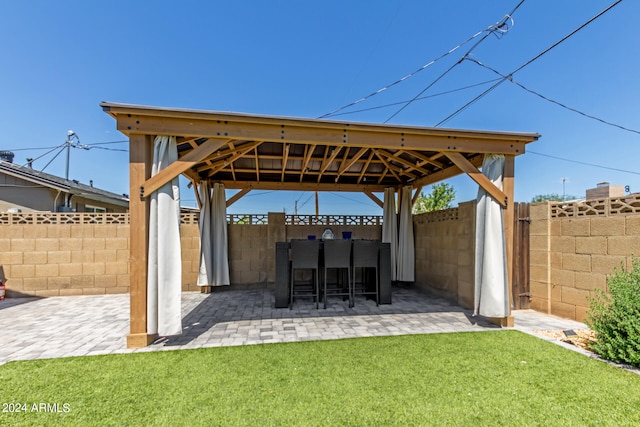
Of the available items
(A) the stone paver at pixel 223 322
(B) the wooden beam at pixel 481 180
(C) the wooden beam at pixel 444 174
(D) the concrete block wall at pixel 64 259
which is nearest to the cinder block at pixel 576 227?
(B) the wooden beam at pixel 481 180

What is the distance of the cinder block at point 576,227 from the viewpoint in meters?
3.91

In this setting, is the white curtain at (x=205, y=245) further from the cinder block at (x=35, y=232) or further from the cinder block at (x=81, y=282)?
the cinder block at (x=35, y=232)

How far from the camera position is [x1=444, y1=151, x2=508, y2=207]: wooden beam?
3854mm

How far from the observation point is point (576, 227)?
13.3ft

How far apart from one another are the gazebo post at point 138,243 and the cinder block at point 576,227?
5703 millimetres

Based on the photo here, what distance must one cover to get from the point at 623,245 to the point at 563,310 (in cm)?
128

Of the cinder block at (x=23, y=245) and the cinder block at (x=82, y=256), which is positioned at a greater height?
the cinder block at (x=23, y=245)

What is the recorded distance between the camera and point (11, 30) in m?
7.37

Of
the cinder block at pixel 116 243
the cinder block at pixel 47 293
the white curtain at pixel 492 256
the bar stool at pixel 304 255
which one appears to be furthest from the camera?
the cinder block at pixel 116 243

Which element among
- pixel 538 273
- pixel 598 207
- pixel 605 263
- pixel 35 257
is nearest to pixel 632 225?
pixel 598 207

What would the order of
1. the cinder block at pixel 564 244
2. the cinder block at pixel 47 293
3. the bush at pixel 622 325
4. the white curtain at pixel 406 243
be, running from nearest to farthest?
the bush at pixel 622 325 → the cinder block at pixel 564 244 → the cinder block at pixel 47 293 → the white curtain at pixel 406 243

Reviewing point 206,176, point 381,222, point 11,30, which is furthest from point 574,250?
point 11,30

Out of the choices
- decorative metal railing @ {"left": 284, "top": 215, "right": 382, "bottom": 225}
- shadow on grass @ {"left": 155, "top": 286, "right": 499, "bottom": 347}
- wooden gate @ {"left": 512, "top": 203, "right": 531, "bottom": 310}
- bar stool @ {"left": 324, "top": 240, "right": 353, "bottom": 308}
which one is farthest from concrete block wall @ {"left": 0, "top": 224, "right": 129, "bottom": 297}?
wooden gate @ {"left": 512, "top": 203, "right": 531, "bottom": 310}

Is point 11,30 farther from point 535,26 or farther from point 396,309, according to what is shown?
point 535,26
